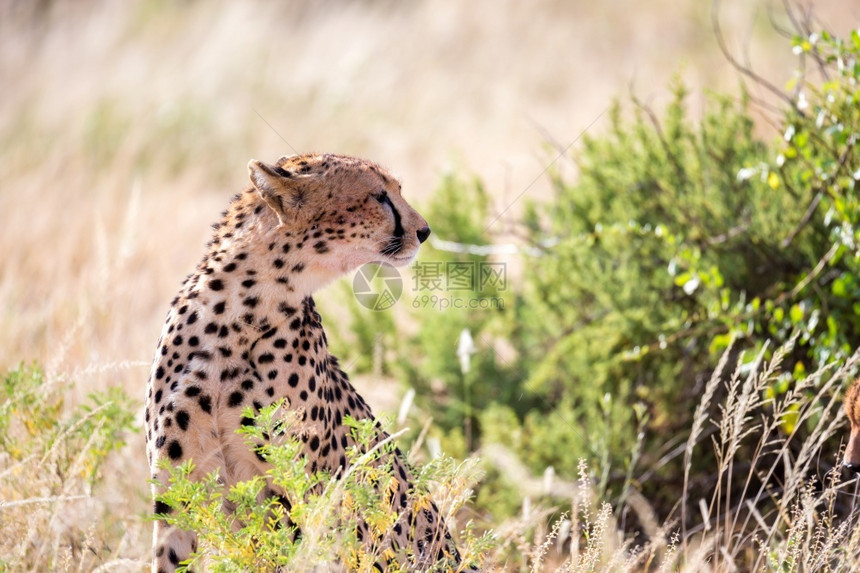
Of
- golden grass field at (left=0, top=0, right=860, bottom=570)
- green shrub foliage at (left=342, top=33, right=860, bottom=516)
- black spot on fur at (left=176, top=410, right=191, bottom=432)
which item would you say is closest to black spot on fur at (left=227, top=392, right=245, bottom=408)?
black spot on fur at (left=176, top=410, right=191, bottom=432)

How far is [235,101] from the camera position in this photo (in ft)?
30.0

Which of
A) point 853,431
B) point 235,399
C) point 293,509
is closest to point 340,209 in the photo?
point 235,399

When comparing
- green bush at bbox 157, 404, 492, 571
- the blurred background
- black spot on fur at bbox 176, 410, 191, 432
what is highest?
the blurred background

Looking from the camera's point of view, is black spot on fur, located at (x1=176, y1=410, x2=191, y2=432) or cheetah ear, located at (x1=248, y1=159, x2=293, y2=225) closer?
black spot on fur, located at (x1=176, y1=410, x2=191, y2=432)

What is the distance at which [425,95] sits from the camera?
1002 cm

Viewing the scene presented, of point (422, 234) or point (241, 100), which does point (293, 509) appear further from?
point (241, 100)

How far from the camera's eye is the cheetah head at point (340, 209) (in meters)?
2.58

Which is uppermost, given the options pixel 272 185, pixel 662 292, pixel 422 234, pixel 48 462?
pixel 272 185

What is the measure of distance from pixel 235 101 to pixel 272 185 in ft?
22.6

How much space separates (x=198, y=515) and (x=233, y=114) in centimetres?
702

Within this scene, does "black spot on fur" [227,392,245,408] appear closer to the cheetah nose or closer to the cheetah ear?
the cheetah ear

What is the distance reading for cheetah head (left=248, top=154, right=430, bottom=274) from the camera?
2576 millimetres

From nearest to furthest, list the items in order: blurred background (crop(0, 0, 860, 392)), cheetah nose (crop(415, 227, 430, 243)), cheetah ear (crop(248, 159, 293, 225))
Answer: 1. cheetah ear (crop(248, 159, 293, 225))
2. cheetah nose (crop(415, 227, 430, 243))
3. blurred background (crop(0, 0, 860, 392))

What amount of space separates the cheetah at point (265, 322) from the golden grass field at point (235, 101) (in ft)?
5.30
